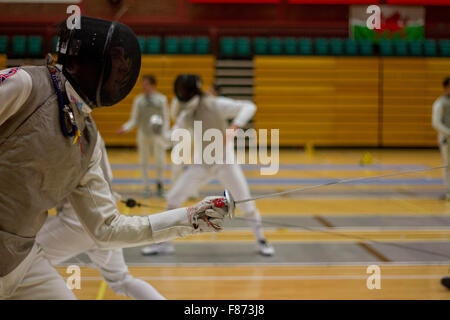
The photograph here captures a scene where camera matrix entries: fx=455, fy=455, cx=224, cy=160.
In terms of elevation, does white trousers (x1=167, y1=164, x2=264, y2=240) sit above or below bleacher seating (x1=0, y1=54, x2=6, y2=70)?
below

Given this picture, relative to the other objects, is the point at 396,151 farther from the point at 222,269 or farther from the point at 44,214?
the point at 44,214

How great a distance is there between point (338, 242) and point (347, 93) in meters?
7.83

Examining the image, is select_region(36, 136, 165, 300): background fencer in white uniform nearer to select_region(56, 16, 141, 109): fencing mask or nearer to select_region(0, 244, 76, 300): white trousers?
select_region(0, 244, 76, 300): white trousers

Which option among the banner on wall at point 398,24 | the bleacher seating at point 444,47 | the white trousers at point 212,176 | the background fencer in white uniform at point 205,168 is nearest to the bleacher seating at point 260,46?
the banner on wall at point 398,24

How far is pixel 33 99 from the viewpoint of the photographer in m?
1.19

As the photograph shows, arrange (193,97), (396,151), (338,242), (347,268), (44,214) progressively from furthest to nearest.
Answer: (396,151)
(338,242)
(193,97)
(347,268)
(44,214)

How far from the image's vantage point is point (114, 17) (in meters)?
2.26

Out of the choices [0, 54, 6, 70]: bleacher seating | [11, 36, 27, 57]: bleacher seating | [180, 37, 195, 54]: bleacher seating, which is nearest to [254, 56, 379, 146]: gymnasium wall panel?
[180, 37, 195, 54]: bleacher seating

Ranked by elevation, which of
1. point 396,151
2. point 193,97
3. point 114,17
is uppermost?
point 114,17

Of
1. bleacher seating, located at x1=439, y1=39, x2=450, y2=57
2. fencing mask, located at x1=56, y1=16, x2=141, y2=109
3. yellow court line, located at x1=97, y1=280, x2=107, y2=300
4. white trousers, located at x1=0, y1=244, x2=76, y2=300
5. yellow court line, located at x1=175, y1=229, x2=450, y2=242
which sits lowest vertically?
yellow court line, located at x1=175, y1=229, x2=450, y2=242

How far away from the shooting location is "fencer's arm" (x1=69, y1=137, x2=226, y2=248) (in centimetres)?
139

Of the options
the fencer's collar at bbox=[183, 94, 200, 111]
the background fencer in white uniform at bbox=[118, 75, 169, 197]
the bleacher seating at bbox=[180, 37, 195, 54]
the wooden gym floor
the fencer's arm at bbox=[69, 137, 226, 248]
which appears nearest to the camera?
the fencer's arm at bbox=[69, 137, 226, 248]

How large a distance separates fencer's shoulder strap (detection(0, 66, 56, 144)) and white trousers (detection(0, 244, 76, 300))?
15.3 inches

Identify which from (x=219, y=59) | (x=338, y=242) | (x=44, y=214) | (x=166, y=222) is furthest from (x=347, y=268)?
(x=219, y=59)
